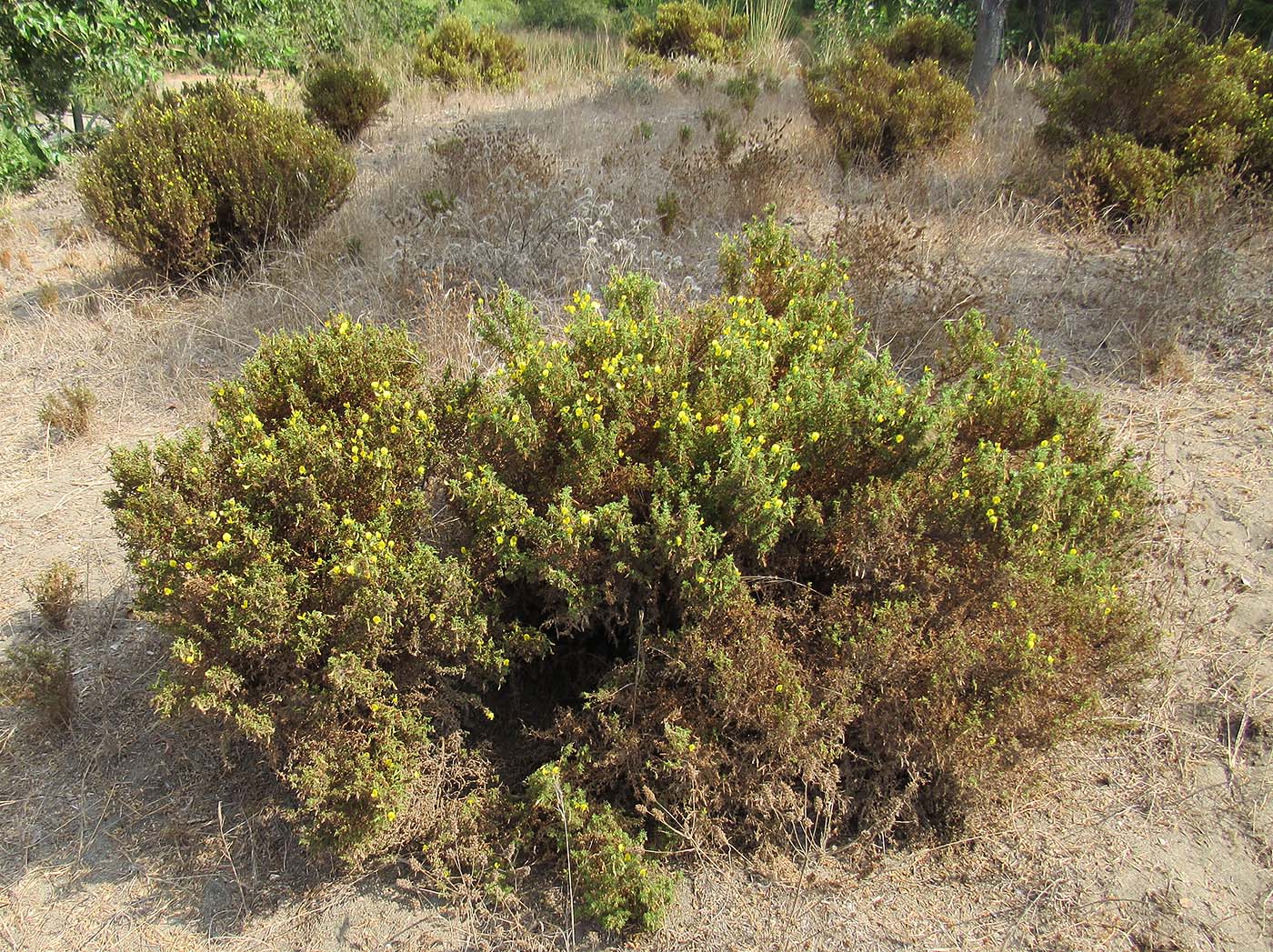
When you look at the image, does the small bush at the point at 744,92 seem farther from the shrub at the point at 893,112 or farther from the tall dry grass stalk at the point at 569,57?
the tall dry grass stalk at the point at 569,57

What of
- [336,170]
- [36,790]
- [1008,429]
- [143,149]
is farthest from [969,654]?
[143,149]

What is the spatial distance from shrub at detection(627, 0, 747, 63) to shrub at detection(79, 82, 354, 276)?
6.76 meters

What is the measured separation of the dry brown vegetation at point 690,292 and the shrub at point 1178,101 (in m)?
0.37

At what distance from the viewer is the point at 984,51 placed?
7.60 m

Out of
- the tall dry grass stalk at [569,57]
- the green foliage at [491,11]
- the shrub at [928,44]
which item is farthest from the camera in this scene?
the green foliage at [491,11]

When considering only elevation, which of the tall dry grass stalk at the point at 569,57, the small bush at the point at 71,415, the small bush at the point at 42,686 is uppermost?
the tall dry grass stalk at the point at 569,57

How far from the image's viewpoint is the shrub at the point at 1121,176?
17.4 feet

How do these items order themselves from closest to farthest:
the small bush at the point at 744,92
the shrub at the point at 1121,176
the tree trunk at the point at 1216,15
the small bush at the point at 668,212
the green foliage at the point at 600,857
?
the green foliage at the point at 600,857 < the small bush at the point at 668,212 < the shrub at the point at 1121,176 < the small bush at the point at 744,92 < the tree trunk at the point at 1216,15

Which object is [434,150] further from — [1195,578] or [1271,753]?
[1271,753]

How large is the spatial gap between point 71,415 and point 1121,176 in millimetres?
6555

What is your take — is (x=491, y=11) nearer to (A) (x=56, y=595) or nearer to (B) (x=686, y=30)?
(B) (x=686, y=30)

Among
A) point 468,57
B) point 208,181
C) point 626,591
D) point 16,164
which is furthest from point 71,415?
point 468,57

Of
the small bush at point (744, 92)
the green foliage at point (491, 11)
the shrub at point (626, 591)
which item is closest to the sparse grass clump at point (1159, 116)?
the small bush at point (744, 92)

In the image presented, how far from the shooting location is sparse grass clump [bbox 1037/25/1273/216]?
5.39m
